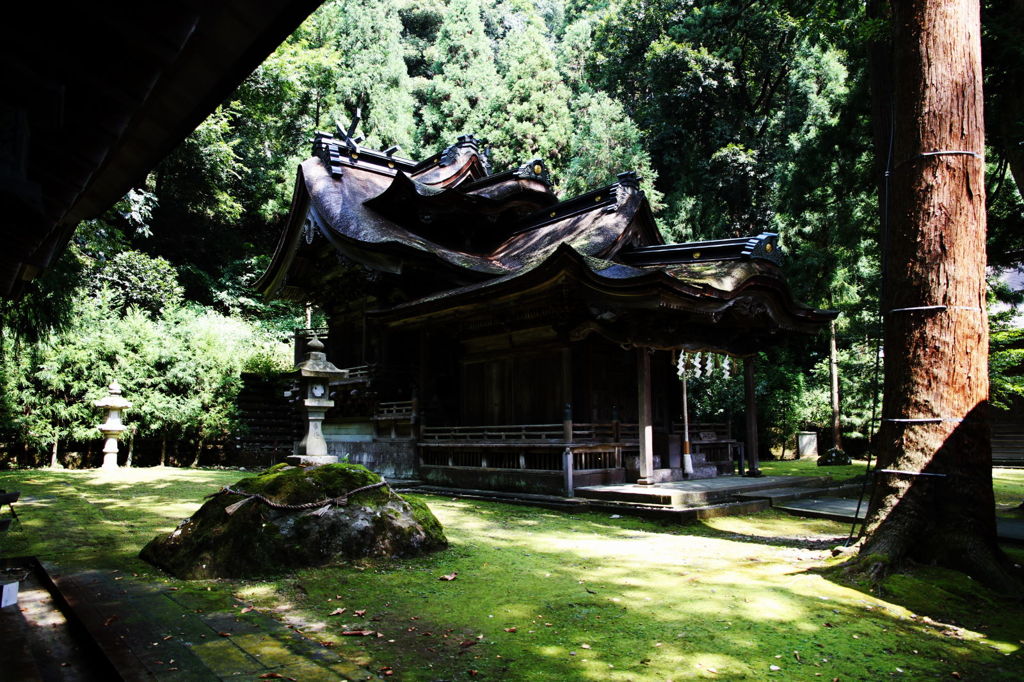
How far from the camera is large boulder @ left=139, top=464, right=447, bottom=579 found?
5.15m

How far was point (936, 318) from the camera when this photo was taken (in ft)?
16.3

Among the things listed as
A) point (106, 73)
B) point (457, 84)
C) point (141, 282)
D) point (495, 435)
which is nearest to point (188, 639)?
point (106, 73)

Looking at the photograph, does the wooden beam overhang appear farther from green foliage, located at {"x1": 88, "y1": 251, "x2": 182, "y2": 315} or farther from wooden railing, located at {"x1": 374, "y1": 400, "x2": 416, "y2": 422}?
green foliage, located at {"x1": 88, "y1": 251, "x2": 182, "y2": 315}

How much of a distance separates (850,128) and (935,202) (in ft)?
29.9

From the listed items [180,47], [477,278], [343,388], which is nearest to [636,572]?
[180,47]

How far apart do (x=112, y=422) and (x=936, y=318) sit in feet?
54.6

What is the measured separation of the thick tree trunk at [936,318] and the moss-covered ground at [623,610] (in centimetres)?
40

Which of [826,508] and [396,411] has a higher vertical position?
[396,411]

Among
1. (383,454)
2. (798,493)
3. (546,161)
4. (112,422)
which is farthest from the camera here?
(546,161)

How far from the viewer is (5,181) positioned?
1.84 metres

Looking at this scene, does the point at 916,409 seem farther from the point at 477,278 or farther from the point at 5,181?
the point at 477,278

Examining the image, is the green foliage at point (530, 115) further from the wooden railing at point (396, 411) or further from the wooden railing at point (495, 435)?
the wooden railing at point (495, 435)

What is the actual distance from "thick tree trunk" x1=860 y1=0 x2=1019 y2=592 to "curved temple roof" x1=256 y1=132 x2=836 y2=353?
421 centimetres

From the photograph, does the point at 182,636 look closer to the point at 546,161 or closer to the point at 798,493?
the point at 798,493
